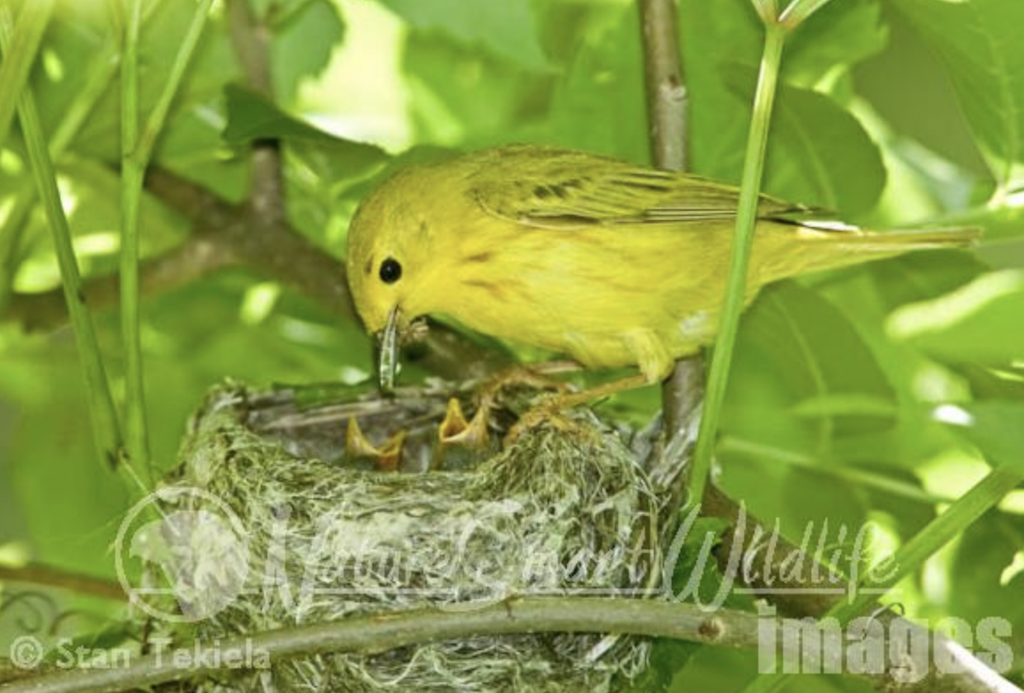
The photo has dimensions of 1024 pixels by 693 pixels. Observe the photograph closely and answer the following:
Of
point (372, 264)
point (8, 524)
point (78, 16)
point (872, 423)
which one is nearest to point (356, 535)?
point (372, 264)

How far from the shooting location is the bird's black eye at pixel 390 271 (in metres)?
4.34

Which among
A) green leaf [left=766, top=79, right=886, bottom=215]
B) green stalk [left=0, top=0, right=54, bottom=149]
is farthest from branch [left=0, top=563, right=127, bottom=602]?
green leaf [left=766, top=79, right=886, bottom=215]

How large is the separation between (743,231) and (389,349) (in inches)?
55.0

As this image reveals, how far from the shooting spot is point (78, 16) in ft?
14.5

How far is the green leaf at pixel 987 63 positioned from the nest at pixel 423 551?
93cm

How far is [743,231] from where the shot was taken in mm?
3094

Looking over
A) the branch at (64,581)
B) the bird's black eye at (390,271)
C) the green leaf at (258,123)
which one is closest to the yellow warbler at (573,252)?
the bird's black eye at (390,271)

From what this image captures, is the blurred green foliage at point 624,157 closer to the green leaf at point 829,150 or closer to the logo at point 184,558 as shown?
the green leaf at point 829,150

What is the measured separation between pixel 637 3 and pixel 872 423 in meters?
1.01

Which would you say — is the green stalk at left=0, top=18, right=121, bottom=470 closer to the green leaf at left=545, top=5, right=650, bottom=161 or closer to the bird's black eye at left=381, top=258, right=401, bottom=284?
the bird's black eye at left=381, top=258, right=401, bottom=284

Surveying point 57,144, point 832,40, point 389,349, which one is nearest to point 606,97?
point 832,40

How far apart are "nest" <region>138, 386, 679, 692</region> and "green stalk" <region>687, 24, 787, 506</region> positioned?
1.73 ft

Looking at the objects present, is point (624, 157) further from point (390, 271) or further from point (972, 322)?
point (972, 322)

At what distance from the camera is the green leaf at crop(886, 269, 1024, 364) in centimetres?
340
